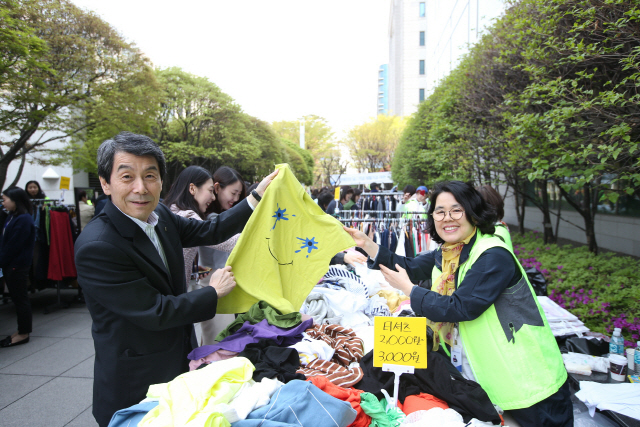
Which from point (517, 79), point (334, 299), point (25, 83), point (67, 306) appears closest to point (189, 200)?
point (334, 299)

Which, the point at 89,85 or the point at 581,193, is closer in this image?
the point at 581,193

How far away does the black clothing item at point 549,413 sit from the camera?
1.84 meters

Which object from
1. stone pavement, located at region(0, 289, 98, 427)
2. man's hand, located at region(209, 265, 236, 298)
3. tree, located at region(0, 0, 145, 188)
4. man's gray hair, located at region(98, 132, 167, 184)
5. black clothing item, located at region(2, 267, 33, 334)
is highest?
tree, located at region(0, 0, 145, 188)

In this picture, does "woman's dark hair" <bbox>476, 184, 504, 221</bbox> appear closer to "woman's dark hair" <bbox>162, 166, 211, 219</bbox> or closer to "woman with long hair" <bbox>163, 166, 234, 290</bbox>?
"woman with long hair" <bbox>163, 166, 234, 290</bbox>

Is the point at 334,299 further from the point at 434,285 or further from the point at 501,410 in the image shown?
the point at 501,410

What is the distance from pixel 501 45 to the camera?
A: 21.0ft

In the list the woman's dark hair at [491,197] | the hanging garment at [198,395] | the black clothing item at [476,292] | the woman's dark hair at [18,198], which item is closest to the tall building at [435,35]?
the woman's dark hair at [491,197]

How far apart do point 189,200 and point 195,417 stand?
215 centimetres

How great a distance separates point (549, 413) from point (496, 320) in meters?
0.51

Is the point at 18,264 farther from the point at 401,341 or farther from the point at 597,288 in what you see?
the point at 597,288

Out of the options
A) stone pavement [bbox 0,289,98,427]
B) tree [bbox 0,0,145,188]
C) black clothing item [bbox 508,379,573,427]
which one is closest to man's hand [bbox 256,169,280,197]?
black clothing item [bbox 508,379,573,427]

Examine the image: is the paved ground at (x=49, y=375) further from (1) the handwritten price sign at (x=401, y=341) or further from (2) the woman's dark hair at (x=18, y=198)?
(2) the woman's dark hair at (x=18, y=198)

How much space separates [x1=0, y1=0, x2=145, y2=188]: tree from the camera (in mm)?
7453

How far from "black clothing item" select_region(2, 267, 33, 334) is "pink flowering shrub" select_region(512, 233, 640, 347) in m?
7.14
